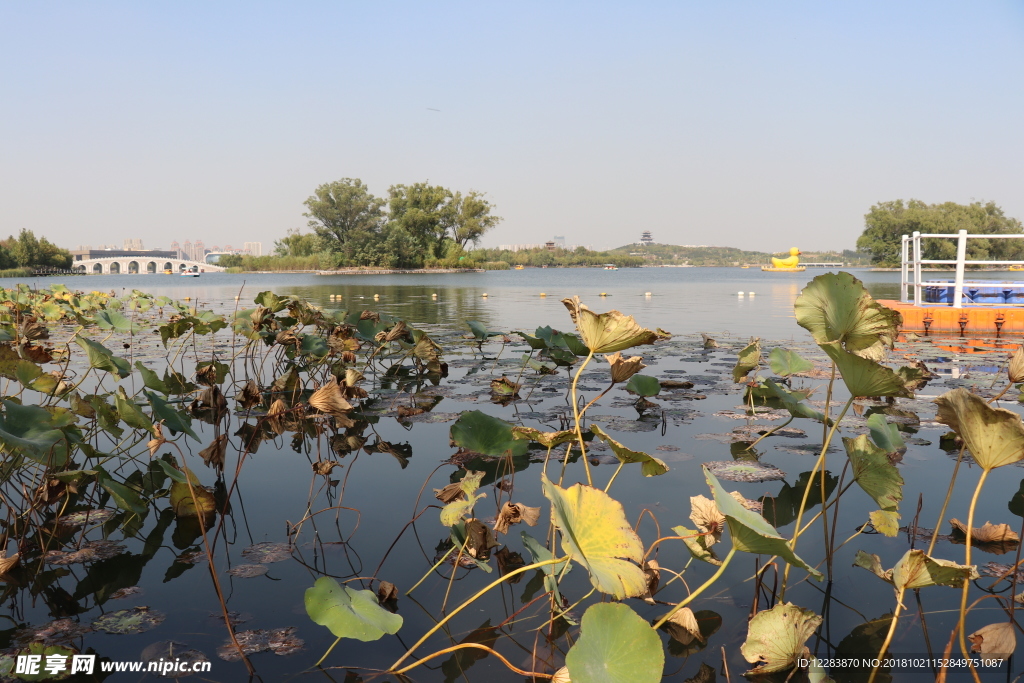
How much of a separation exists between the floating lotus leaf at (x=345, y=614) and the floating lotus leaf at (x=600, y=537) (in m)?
0.47

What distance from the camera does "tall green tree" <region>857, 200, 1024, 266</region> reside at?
185 ft

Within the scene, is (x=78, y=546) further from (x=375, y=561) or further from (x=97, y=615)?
(x=375, y=561)

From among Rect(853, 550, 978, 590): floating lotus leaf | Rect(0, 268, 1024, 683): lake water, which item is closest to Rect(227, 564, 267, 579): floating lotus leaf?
Rect(0, 268, 1024, 683): lake water

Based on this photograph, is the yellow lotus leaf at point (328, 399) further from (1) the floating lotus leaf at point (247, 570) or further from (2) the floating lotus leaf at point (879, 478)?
(2) the floating lotus leaf at point (879, 478)

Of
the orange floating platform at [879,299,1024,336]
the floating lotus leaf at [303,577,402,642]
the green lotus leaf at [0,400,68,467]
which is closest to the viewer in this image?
the floating lotus leaf at [303,577,402,642]

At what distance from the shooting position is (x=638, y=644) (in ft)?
4.04

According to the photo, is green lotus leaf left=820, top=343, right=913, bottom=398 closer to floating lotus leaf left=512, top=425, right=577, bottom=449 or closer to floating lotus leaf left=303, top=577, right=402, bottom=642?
floating lotus leaf left=512, top=425, right=577, bottom=449

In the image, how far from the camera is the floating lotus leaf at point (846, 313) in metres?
1.67

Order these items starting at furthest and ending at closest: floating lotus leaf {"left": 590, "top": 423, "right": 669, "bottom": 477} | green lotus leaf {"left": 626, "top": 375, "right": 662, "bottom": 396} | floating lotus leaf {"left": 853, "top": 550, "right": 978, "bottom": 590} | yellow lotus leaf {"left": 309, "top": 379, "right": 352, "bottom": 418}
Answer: green lotus leaf {"left": 626, "top": 375, "right": 662, "bottom": 396} → yellow lotus leaf {"left": 309, "top": 379, "right": 352, "bottom": 418} → floating lotus leaf {"left": 590, "top": 423, "right": 669, "bottom": 477} → floating lotus leaf {"left": 853, "top": 550, "right": 978, "bottom": 590}

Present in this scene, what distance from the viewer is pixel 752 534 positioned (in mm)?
1186

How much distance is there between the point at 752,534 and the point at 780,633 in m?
0.45

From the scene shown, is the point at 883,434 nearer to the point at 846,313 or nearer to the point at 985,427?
the point at 846,313

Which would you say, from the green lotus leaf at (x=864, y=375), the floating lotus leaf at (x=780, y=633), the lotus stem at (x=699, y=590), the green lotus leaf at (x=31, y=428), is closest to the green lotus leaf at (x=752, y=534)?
the lotus stem at (x=699, y=590)

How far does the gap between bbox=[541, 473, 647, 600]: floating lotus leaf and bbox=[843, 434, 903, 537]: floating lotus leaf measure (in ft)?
2.92
